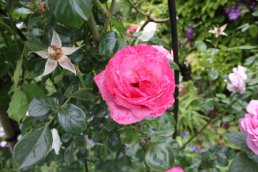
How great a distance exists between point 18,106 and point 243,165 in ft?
1.62

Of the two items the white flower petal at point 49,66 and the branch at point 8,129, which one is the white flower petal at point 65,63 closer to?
the white flower petal at point 49,66

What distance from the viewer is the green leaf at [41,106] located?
22.9 inches

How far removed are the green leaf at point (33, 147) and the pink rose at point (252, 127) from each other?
0.39 meters

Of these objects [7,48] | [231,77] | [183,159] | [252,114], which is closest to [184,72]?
[231,77]

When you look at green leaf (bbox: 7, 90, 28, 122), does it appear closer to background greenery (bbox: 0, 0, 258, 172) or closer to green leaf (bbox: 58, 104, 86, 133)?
background greenery (bbox: 0, 0, 258, 172)

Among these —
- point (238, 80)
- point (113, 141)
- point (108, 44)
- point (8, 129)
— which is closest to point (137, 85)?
point (108, 44)

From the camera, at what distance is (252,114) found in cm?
69

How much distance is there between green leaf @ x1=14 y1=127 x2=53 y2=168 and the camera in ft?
1.70

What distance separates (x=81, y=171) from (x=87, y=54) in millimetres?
431

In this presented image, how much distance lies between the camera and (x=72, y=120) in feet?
1.85

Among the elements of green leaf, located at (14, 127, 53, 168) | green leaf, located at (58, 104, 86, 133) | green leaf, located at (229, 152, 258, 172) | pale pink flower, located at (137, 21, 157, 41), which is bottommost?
green leaf, located at (229, 152, 258, 172)

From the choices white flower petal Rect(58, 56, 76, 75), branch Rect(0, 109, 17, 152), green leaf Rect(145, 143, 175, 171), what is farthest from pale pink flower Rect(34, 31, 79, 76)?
branch Rect(0, 109, 17, 152)

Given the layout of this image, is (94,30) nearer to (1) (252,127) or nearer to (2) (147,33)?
(2) (147,33)

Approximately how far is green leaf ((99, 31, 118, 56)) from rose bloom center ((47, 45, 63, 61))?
2.8 inches
